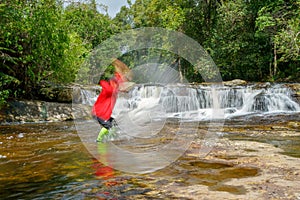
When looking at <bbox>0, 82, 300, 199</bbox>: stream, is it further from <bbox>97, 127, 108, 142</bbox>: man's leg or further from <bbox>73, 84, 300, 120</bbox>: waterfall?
<bbox>73, 84, 300, 120</bbox>: waterfall

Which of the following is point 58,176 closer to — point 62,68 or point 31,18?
point 31,18

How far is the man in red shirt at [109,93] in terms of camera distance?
19.9ft

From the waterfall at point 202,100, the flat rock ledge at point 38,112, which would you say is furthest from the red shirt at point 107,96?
the waterfall at point 202,100

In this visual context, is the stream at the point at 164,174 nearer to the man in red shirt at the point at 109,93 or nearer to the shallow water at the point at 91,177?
the shallow water at the point at 91,177

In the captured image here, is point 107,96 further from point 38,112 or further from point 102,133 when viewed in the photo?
point 38,112

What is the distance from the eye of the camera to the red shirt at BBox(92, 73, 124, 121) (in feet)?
19.8

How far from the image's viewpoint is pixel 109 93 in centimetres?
611

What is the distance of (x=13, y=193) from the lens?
323cm

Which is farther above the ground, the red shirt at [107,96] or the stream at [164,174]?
the red shirt at [107,96]

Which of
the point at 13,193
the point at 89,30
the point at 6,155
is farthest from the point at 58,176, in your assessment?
the point at 89,30

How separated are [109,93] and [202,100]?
11634 mm

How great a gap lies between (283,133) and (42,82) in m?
11.1

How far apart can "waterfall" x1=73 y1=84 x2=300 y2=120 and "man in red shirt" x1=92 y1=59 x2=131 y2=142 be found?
8788 mm

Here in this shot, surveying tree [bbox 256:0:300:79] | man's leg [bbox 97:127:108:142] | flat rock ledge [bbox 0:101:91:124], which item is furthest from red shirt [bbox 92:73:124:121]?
tree [bbox 256:0:300:79]
